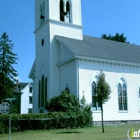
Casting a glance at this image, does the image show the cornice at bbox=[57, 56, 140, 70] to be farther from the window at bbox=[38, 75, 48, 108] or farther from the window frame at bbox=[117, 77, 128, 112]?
the window at bbox=[38, 75, 48, 108]

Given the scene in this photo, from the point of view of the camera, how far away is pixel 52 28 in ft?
102

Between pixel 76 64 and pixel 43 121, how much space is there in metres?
7.94

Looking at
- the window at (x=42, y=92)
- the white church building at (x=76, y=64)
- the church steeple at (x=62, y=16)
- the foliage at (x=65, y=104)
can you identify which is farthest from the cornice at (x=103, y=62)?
the church steeple at (x=62, y=16)

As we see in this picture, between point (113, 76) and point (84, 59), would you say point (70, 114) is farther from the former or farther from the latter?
point (113, 76)

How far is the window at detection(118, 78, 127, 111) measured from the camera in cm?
2960

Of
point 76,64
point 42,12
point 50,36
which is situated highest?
point 42,12

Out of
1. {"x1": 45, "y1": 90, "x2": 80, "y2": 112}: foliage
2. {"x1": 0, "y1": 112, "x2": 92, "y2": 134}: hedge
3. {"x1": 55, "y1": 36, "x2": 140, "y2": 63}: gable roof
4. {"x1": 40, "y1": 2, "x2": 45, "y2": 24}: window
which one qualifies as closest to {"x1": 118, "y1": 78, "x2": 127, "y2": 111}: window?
{"x1": 55, "y1": 36, "x2": 140, "y2": 63}: gable roof

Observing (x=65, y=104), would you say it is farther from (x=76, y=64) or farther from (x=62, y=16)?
(x=62, y=16)

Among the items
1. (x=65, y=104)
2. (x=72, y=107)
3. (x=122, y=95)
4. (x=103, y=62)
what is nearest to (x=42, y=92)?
(x=65, y=104)

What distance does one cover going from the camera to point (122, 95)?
30000 millimetres

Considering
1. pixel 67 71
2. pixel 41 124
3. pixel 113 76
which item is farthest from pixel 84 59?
pixel 41 124

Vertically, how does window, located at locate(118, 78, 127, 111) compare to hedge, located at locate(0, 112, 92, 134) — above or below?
above

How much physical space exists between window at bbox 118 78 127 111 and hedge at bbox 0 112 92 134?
7.20 metres

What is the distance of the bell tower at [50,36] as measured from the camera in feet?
97.5
